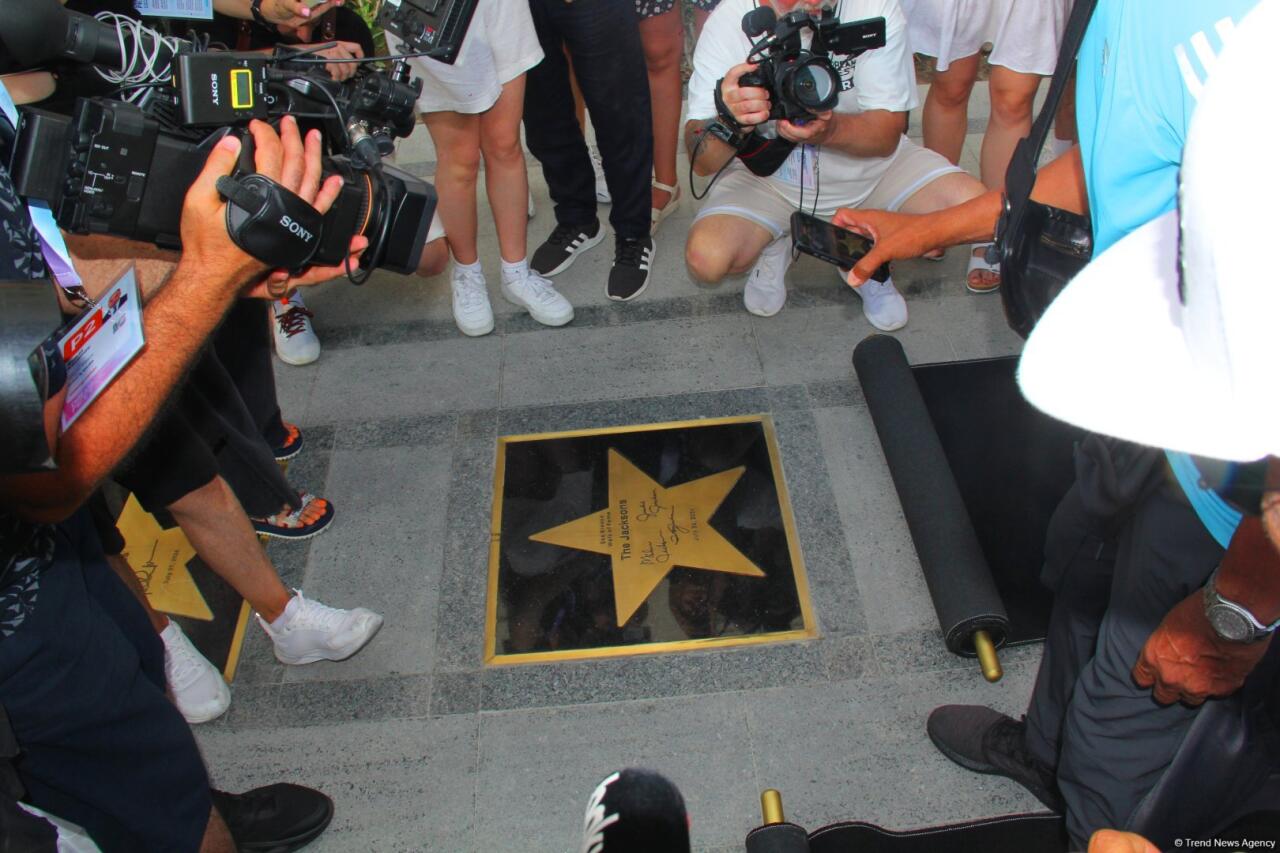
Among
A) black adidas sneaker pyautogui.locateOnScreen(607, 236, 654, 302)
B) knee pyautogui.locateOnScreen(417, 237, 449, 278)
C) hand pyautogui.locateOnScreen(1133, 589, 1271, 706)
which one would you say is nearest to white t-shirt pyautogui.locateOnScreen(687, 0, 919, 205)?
black adidas sneaker pyautogui.locateOnScreen(607, 236, 654, 302)

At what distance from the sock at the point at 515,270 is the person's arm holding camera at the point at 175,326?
167cm

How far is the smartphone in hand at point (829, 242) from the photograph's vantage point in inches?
112

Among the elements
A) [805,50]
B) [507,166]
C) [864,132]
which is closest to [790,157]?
[864,132]

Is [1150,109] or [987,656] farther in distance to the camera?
[987,656]

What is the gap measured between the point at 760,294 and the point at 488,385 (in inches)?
40.1

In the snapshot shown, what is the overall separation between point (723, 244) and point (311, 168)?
166 cm

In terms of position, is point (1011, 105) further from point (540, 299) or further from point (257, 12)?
point (257, 12)

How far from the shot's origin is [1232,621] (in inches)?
54.9

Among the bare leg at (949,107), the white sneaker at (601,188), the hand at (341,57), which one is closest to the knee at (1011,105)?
the bare leg at (949,107)

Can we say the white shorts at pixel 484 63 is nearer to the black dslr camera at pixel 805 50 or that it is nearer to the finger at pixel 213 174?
the black dslr camera at pixel 805 50

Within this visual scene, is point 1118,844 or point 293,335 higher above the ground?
point 1118,844

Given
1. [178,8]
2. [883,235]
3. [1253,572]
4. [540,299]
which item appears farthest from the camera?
[540,299]

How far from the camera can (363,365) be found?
3.34 metres

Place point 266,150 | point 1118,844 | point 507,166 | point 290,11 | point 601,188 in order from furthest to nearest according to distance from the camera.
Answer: point 601,188 < point 507,166 < point 290,11 < point 266,150 < point 1118,844
